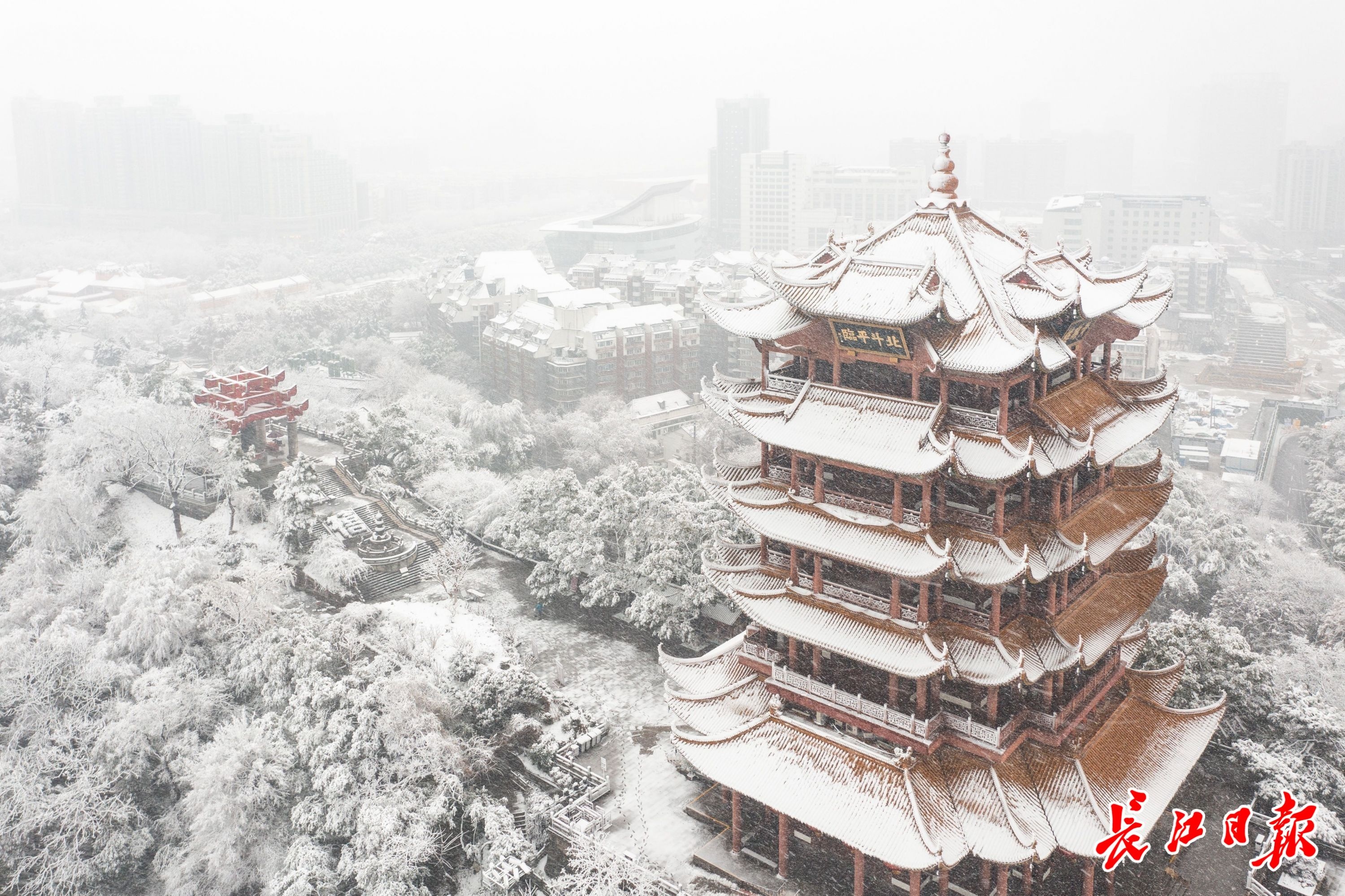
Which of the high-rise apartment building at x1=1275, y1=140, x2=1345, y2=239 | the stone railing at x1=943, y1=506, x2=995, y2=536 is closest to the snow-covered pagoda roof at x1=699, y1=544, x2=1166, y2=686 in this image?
the stone railing at x1=943, y1=506, x2=995, y2=536

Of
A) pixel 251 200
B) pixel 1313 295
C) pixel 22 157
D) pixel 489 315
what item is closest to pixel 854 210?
pixel 1313 295

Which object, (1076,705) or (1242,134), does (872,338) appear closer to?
(1076,705)

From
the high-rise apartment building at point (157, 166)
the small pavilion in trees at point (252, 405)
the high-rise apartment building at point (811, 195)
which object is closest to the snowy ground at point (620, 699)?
the small pavilion in trees at point (252, 405)

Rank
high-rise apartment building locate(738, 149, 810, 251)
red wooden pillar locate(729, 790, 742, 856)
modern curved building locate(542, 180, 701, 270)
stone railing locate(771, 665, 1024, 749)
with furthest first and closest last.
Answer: high-rise apartment building locate(738, 149, 810, 251)
modern curved building locate(542, 180, 701, 270)
red wooden pillar locate(729, 790, 742, 856)
stone railing locate(771, 665, 1024, 749)

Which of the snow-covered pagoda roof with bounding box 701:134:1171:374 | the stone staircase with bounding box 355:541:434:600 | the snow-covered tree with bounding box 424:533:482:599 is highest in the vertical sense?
the snow-covered pagoda roof with bounding box 701:134:1171:374

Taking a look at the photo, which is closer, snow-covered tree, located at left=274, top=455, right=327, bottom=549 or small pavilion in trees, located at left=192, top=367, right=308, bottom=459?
snow-covered tree, located at left=274, top=455, right=327, bottom=549

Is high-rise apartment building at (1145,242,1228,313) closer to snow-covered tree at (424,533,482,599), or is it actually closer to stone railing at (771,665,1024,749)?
snow-covered tree at (424,533,482,599)

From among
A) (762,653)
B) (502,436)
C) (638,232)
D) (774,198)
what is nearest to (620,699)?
(762,653)
